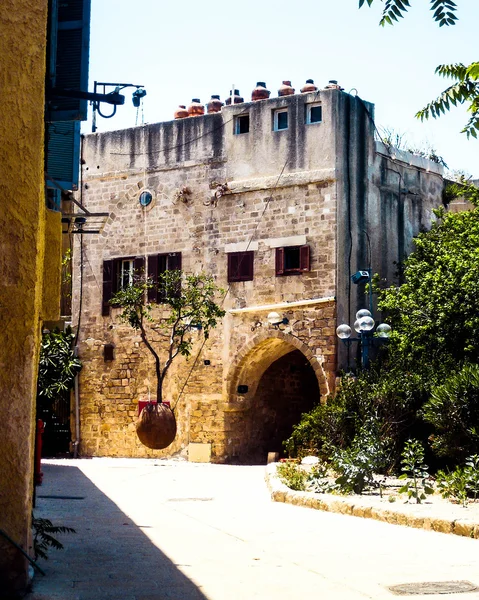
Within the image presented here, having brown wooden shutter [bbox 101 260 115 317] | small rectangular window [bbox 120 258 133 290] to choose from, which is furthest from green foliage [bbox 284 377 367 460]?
brown wooden shutter [bbox 101 260 115 317]

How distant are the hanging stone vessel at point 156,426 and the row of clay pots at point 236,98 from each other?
790 centimetres

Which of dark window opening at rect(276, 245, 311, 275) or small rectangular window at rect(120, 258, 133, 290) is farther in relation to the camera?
small rectangular window at rect(120, 258, 133, 290)

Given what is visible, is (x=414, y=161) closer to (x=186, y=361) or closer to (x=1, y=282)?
(x=186, y=361)

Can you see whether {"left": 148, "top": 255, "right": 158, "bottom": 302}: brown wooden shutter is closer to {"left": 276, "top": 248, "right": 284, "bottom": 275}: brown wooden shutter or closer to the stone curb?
{"left": 276, "top": 248, "right": 284, "bottom": 275}: brown wooden shutter

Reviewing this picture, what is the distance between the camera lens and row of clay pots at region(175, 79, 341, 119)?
23.8 meters

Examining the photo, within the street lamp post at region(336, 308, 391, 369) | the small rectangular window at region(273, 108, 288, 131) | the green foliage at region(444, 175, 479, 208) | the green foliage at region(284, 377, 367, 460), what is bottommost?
the green foliage at region(284, 377, 367, 460)

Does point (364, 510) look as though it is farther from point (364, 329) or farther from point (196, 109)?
point (196, 109)

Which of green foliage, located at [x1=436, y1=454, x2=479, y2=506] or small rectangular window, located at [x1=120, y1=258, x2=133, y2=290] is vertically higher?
small rectangular window, located at [x1=120, y1=258, x2=133, y2=290]

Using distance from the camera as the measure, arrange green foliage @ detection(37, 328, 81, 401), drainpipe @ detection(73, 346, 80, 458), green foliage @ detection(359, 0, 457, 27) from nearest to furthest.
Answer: green foliage @ detection(359, 0, 457, 27) → green foliage @ detection(37, 328, 81, 401) → drainpipe @ detection(73, 346, 80, 458)

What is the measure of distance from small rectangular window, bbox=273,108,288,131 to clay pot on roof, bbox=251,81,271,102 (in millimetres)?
612

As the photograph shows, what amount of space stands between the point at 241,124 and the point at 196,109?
1.61 metres

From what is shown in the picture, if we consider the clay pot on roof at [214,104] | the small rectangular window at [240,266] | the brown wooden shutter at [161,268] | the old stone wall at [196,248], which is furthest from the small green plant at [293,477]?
the clay pot on roof at [214,104]

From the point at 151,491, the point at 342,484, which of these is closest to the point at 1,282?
the point at 342,484

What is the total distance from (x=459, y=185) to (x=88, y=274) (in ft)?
32.9
